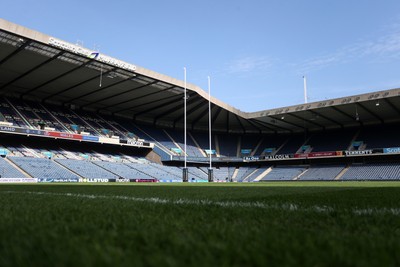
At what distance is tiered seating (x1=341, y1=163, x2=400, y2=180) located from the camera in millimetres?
35522

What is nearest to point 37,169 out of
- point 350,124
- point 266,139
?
point 266,139

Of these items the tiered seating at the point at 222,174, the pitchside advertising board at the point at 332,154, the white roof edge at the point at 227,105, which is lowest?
the tiered seating at the point at 222,174

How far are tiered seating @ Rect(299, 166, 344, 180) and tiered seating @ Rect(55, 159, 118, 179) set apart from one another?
24.3 metres

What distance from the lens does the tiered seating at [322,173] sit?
3931 cm

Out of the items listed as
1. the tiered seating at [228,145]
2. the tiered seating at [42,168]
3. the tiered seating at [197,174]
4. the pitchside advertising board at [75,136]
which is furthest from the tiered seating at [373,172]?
the tiered seating at [42,168]

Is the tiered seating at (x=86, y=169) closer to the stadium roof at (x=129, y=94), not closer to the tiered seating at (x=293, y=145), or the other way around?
the stadium roof at (x=129, y=94)

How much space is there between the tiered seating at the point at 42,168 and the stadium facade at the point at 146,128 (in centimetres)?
11

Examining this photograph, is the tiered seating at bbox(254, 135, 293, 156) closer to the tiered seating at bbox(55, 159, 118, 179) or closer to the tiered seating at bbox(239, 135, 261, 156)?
the tiered seating at bbox(239, 135, 261, 156)

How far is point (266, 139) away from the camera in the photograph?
174 ft

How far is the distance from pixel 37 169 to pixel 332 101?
30337mm

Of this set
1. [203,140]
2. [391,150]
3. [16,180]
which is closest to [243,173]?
[203,140]

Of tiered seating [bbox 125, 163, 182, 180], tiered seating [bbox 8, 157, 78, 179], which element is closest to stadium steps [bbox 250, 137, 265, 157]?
tiered seating [bbox 125, 163, 182, 180]

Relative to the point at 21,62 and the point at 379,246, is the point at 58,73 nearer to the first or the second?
the point at 21,62

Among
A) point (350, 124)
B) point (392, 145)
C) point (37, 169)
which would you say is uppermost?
point (350, 124)
